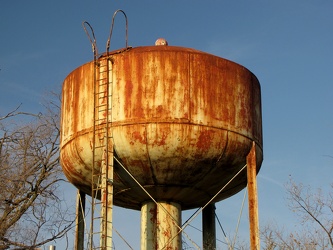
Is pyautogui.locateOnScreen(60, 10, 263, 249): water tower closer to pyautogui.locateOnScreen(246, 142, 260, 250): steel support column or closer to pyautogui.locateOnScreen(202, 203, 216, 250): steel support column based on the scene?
pyautogui.locateOnScreen(246, 142, 260, 250): steel support column

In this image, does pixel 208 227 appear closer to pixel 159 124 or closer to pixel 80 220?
pixel 80 220

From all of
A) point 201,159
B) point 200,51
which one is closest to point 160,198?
point 201,159

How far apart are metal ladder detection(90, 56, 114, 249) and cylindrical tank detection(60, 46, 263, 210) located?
11 centimetres

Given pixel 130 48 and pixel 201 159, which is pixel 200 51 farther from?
pixel 201 159

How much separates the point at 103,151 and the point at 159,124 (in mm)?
1384

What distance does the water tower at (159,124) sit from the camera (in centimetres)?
1460

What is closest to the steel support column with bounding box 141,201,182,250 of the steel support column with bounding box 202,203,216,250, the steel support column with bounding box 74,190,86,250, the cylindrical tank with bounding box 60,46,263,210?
the cylindrical tank with bounding box 60,46,263,210

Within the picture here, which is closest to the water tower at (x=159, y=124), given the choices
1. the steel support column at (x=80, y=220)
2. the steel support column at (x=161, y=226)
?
the steel support column at (x=161, y=226)

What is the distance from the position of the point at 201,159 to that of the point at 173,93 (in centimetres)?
159

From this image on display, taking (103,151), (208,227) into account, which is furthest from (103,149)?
(208,227)

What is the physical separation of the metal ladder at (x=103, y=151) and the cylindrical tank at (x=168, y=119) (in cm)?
11

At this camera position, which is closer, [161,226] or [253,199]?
[253,199]

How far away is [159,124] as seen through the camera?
574 inches

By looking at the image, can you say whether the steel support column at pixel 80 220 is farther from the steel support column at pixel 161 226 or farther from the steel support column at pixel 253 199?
the steel support column at pixel 253 199
